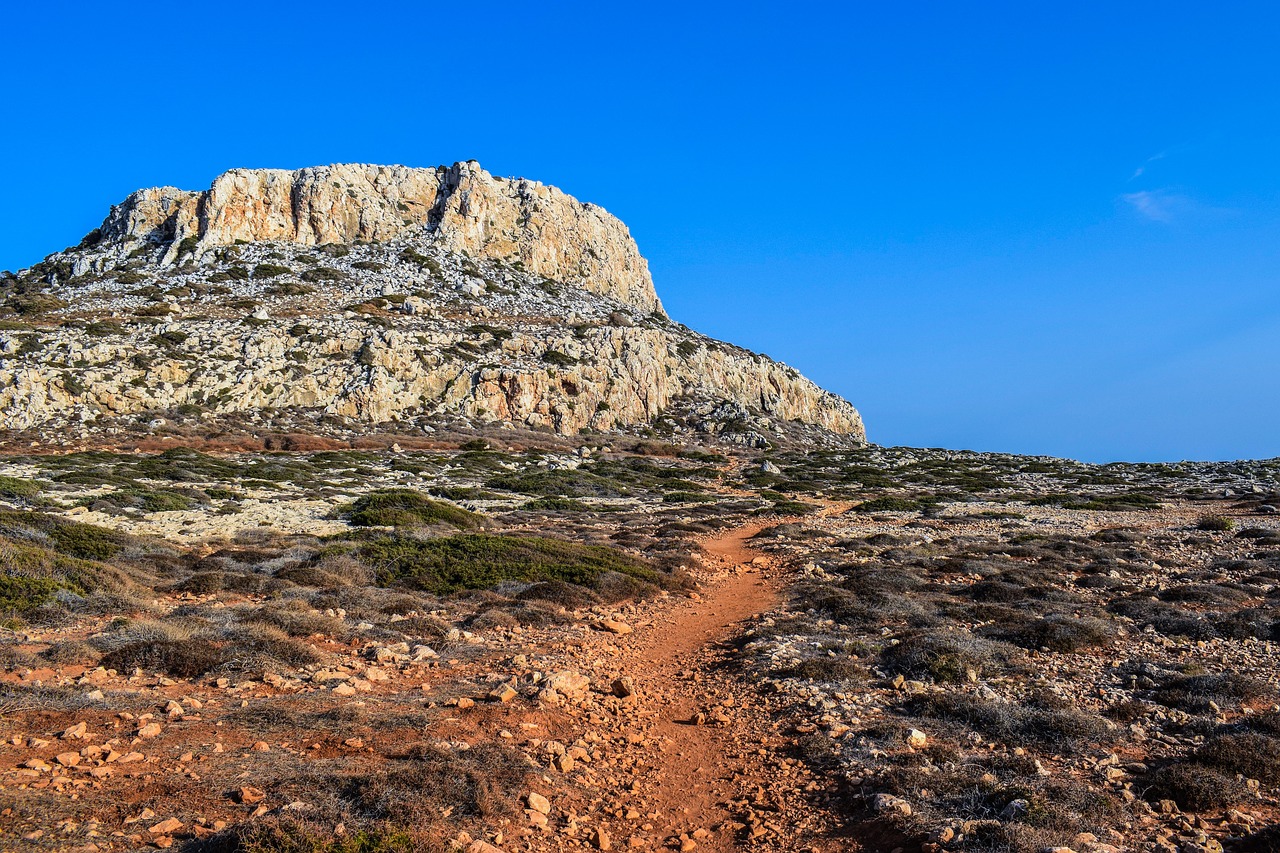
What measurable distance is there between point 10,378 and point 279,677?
51738 mm

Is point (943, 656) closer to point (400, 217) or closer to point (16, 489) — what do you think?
point (16, 489)

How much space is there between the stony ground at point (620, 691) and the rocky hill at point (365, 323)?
109 feet

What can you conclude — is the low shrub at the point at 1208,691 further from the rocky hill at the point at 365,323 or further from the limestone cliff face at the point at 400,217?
the limestone cliff face at the point at 400,217

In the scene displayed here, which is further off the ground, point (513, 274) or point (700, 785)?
point (513, 274)

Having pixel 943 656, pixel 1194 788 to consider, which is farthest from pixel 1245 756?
pixel 943 656

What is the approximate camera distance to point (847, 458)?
63.1 metres

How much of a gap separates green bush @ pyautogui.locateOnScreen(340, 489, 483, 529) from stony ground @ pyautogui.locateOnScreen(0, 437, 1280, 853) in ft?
3.76

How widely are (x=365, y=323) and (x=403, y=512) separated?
46119 millimetres

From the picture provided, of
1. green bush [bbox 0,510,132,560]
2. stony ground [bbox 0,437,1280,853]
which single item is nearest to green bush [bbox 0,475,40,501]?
stony ground [bbox 0,437,1280,853]

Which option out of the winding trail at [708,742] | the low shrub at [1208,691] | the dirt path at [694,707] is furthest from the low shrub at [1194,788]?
the dirt path at [694,707]

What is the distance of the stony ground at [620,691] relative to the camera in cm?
606

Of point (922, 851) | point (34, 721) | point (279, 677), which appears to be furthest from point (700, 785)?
point (34, 721)

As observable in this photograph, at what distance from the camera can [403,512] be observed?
2375 cm

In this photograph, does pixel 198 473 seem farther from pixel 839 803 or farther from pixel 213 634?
pixel 839 803
